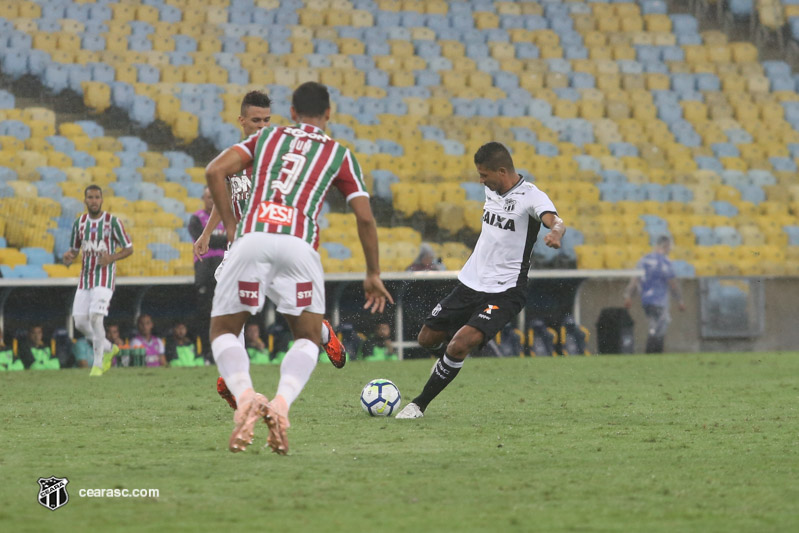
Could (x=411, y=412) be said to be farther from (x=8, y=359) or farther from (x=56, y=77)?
(x=56, y=77)

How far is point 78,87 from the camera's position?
1975 centimetres

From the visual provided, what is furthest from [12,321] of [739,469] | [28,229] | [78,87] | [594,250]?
[739,469]

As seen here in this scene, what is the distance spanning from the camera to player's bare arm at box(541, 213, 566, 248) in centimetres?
670

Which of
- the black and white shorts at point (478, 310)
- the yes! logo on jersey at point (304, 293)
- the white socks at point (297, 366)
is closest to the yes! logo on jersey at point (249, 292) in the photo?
the yes! logo on jersey at point (304, 293)

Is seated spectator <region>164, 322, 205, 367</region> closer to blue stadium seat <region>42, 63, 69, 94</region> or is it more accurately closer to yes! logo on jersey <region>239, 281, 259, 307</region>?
blue stadium seat <region>42, 63, 69, 94</region>

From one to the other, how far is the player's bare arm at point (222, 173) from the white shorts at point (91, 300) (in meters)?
7.46

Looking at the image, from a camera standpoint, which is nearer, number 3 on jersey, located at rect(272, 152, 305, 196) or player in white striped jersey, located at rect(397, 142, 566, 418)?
number 3 on jersey, located at rect(272, 152, 305, 196)

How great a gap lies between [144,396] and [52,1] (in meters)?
14.0

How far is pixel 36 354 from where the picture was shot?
48.1ft

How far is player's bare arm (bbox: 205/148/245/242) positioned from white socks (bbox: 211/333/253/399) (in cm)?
58

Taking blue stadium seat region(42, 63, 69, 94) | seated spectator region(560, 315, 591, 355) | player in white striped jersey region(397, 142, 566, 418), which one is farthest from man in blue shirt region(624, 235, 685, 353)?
blue stadium seat region(42, 63, 69, 94)

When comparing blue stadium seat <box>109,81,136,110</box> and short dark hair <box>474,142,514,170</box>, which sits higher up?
blue stadium seat <box>109,81,136,110</box>

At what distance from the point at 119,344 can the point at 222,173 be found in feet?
33.9

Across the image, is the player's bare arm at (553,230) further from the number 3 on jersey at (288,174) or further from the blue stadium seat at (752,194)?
the blue stadium seat at (752,194)
